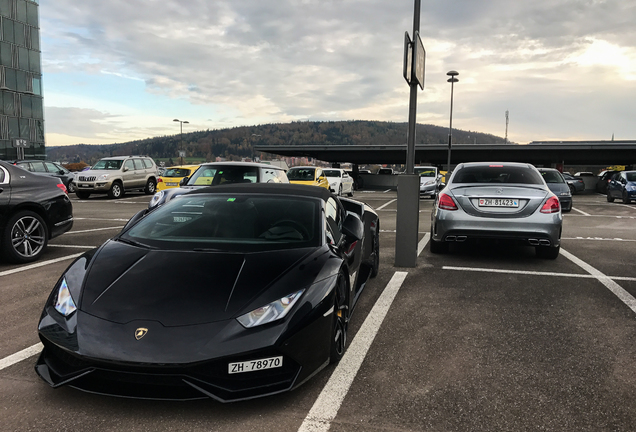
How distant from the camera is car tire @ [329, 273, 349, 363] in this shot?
3.27m

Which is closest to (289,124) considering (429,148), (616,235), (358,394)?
(429,148)

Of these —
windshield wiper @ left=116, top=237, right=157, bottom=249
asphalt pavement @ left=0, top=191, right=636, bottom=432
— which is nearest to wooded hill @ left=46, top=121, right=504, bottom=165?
asphalt pavement @ left=0, top=191, right=636, bottom=432

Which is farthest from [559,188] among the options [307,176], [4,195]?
[4,195]

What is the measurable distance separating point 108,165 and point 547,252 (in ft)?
66.3

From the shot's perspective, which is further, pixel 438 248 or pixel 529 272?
pixel 438 248

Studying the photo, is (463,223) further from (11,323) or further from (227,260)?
(11,323)

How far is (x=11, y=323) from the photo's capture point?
4230 millimetres

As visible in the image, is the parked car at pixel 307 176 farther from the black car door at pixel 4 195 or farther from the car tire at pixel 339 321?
the car tire at pixel 339 321

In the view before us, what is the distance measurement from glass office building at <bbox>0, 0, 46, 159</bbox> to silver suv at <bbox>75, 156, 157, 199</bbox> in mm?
23565

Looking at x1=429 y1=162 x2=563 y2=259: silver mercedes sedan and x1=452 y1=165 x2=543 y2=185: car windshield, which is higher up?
x1=452 y1=165 x2=543 y2=185: car windshield

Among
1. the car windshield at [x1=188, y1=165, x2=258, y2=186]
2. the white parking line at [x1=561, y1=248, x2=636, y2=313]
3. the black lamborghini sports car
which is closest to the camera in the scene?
the black lamborghini sports car

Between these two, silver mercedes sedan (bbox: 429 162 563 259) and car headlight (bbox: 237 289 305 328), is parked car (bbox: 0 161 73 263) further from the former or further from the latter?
silver mercedes sedan (bbox: 429 162 563 259)

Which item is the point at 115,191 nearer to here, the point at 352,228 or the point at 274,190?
the point at 274,190

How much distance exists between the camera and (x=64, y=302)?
2.96m
